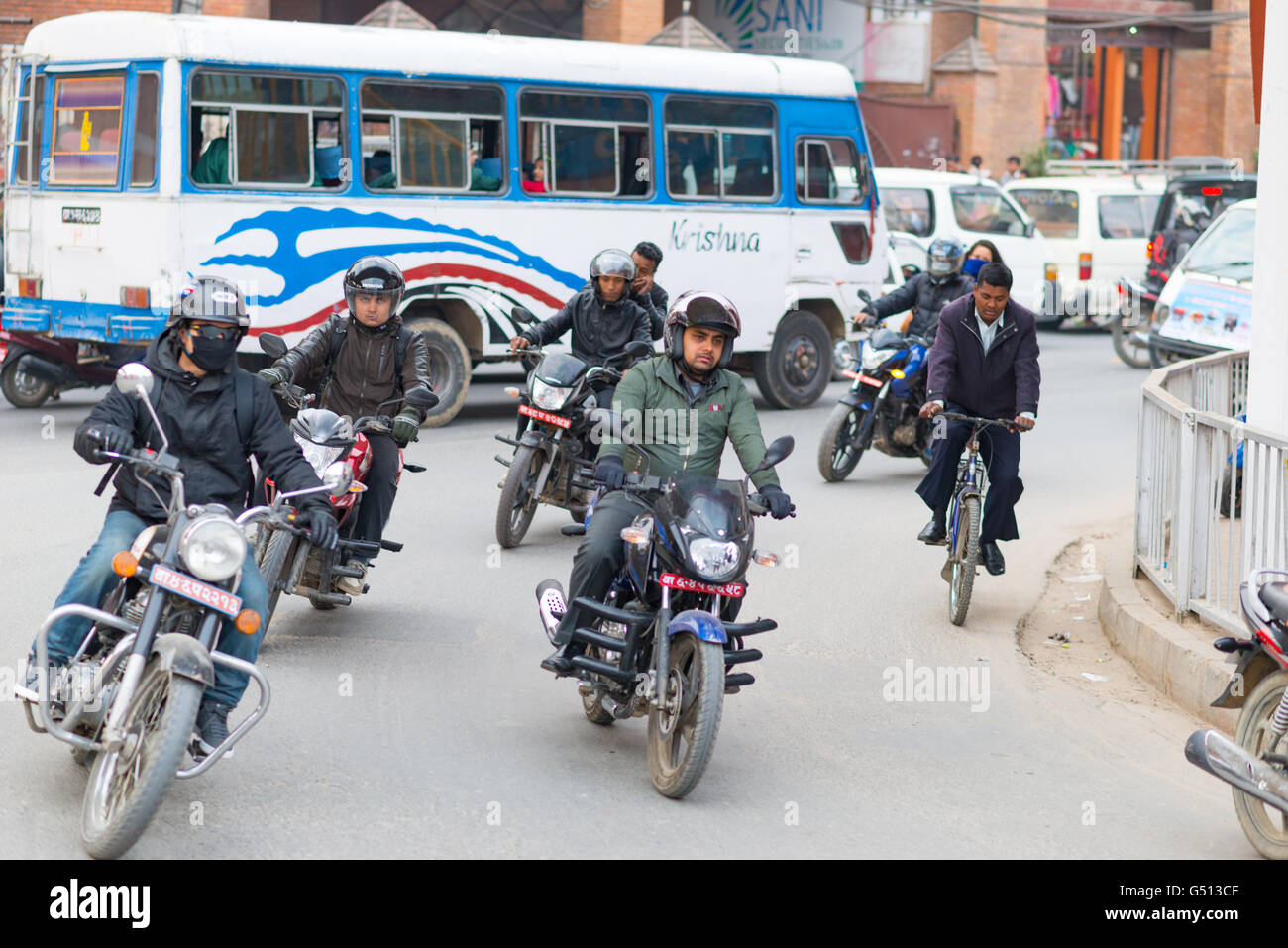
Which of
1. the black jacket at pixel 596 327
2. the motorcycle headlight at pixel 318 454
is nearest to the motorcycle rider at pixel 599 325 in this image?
the black jacket at pixel 596 327

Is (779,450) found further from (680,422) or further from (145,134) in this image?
(145,134)

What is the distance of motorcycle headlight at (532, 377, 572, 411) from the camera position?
9773 millimetres

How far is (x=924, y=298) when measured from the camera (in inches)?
494

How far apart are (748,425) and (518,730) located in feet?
4.53

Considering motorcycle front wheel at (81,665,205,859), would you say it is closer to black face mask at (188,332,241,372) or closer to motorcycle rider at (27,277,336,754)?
motorcycle rider at (27,277,336,754)

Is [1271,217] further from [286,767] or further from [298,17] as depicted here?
[298,17]

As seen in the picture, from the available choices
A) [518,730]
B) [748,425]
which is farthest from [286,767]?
[748,425]

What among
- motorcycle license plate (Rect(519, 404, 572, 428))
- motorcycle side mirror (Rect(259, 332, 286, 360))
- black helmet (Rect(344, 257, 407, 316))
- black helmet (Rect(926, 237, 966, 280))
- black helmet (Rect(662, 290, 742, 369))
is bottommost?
motorcycle license plate (Rect(519, 404, 572, 428))

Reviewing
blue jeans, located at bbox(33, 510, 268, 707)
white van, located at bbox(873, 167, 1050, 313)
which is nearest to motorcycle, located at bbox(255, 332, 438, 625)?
blue jeans, located at bbox(33, 510, 268, 707)

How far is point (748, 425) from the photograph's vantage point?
6207 mm

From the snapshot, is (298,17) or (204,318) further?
(298,17)

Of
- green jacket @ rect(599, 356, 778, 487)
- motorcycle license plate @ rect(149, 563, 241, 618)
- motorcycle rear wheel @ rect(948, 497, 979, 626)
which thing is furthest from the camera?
motorcycle rear wheel @ rect(948, 497, 979, 626)

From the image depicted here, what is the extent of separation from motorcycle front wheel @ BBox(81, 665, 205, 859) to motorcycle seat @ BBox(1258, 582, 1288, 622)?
298 cm

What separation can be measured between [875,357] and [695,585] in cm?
706
